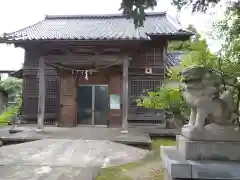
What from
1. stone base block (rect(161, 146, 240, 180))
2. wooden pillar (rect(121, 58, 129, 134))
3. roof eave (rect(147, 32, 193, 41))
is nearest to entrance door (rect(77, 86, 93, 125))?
wooden pillar (rect(121, 58, 129, 134))

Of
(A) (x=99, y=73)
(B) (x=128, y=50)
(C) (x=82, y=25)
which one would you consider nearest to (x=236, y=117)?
(B) (x=128, y=50)

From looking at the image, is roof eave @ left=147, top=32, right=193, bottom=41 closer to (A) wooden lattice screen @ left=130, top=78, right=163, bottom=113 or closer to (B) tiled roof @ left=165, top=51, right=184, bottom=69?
(B) tiled roof @ left=165, top=51, right=184, bottom=69

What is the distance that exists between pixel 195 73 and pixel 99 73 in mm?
9288

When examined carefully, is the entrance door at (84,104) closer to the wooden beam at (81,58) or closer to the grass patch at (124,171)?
the wooden beam at (81,58)

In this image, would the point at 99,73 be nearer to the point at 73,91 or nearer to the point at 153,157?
the point at 73,91

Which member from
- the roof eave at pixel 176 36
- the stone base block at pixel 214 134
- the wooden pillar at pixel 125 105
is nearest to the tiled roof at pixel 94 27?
the roof eave at pixel 176 36

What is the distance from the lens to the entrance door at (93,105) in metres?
→ 12.4

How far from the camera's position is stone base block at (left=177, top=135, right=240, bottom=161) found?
308 cm

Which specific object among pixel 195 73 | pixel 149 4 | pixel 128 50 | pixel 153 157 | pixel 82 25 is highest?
pixel 82 25

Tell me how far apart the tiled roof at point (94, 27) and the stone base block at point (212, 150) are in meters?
7.36

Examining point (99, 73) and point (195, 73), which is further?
point (99, 73)

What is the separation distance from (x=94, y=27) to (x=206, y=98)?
11.0 m

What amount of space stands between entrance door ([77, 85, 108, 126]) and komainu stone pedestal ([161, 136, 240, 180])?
9194mm

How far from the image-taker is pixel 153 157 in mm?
6754
